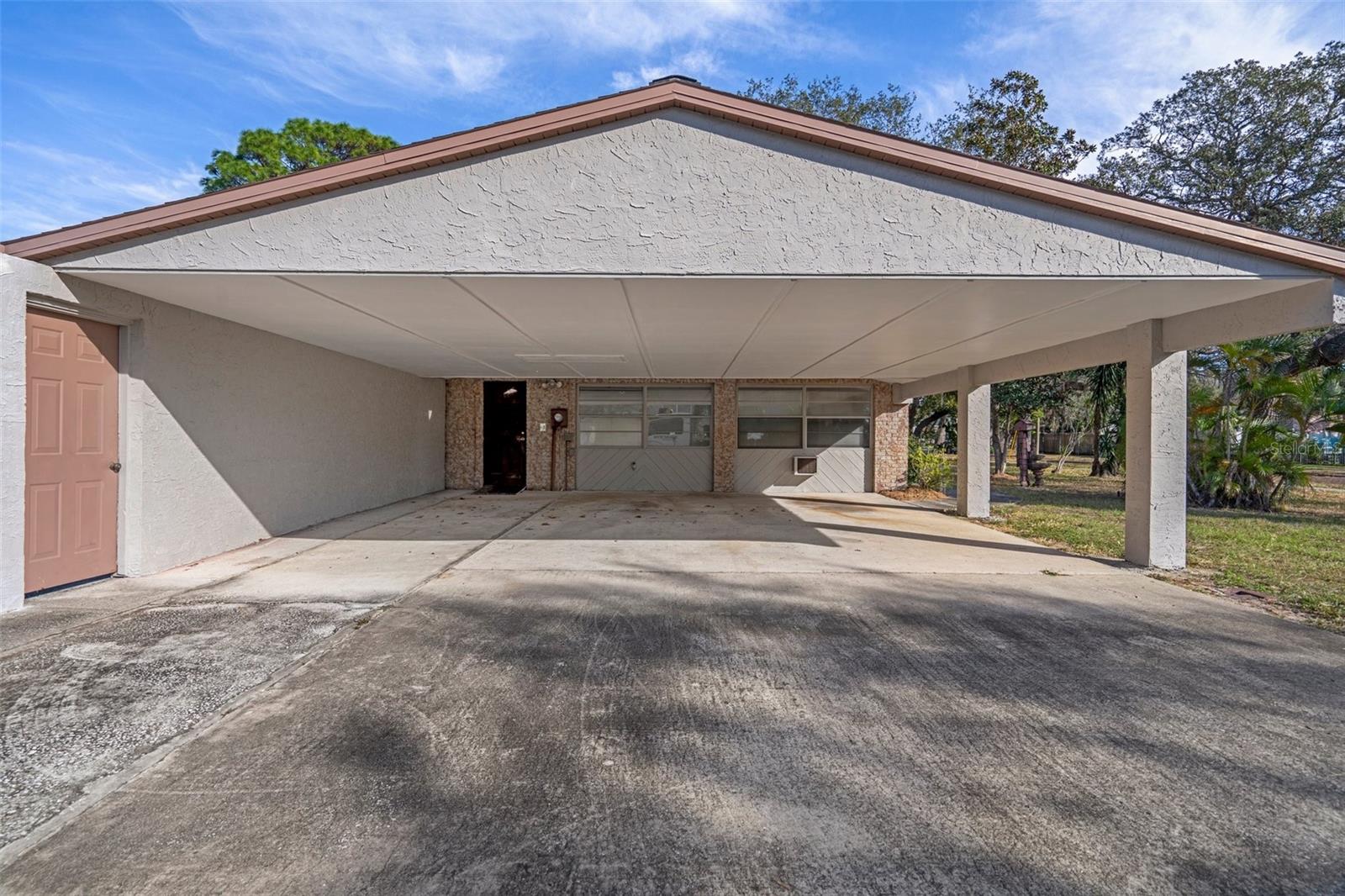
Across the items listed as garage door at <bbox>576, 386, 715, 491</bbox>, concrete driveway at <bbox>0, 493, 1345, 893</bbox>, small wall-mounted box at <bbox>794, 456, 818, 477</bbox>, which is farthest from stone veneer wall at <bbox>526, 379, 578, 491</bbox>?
concrete driveway at <bbox>0, 493, 1345, 893</bbox>

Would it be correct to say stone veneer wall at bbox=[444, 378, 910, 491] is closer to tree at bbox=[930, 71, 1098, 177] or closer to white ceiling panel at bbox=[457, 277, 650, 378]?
white ceiling panel at bbox=[457, 277, 650, 378]

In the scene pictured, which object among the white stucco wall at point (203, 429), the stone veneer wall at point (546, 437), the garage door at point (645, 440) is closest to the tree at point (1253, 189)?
the garage door at point (645, 440)

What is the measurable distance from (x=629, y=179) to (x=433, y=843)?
160 inches

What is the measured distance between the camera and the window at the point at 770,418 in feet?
A: 38.8

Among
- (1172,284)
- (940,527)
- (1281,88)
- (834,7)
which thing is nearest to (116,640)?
(1172,284)

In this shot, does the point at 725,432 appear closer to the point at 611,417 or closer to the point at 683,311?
the point at 611,417

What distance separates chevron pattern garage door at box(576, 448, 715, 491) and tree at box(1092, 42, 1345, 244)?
46.6 feet

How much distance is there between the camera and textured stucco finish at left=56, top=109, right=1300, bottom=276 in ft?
13.6

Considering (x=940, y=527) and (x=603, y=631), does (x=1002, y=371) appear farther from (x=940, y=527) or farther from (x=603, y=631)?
(x=603, y=631)

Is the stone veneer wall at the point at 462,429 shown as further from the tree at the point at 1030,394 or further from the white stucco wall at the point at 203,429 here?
the tree at the point at 1030,394

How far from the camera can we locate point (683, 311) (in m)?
5.32

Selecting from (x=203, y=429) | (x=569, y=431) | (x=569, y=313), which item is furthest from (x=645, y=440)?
(x=203, y=429)

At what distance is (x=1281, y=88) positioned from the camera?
13.6 meters

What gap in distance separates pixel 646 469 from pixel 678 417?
1.29 m
